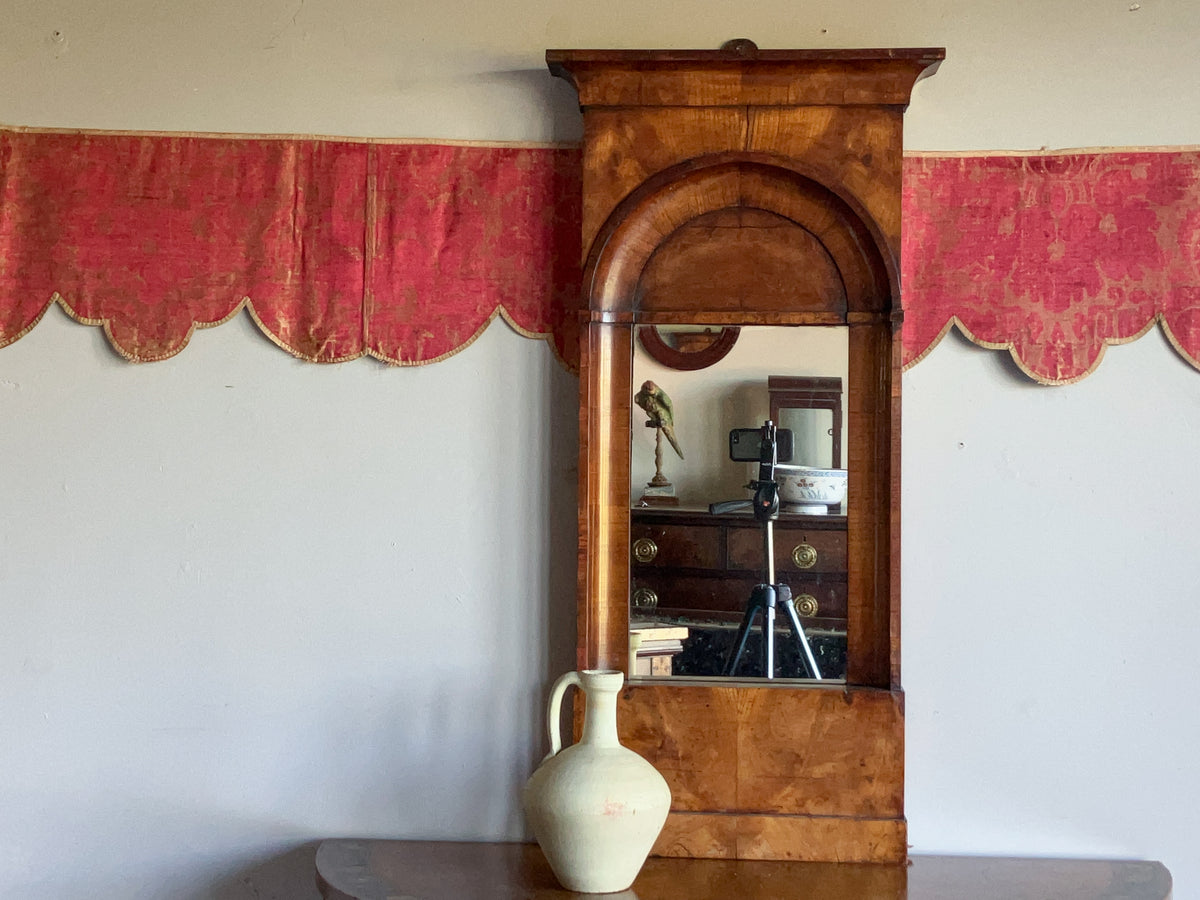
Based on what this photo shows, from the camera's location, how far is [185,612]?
80.0 inches

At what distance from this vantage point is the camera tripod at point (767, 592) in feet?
6.33

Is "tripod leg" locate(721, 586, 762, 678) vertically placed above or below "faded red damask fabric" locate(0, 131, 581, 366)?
below

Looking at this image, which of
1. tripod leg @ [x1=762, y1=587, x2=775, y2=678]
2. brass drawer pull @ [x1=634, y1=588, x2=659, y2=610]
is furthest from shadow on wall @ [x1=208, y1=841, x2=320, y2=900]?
tripod leg @ [x1=762, y1=587, x2=775, y2=678]

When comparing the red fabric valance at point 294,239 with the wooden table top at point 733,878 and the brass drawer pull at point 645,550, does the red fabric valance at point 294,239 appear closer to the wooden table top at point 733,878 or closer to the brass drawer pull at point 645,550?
the brass drawer pull at point 645,550

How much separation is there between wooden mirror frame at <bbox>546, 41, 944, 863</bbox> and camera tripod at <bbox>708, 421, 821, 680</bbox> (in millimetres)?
58

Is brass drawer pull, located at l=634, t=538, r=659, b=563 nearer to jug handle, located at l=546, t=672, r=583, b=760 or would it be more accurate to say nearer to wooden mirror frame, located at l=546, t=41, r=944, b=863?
wooden mirror frame, located at l=546, t=41, r=944, b=863

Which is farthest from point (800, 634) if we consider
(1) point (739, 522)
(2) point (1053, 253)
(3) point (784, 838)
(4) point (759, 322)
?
(2) point (1053, 253)

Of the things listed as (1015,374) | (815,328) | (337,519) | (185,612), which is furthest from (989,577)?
(185,612)

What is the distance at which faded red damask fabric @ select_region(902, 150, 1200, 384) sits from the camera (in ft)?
6.40

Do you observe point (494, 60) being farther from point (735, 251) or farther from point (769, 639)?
point (769, 639)

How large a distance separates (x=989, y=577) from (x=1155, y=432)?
389mm

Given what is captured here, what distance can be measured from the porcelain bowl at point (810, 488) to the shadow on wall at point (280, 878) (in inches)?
41.6

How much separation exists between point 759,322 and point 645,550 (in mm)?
447

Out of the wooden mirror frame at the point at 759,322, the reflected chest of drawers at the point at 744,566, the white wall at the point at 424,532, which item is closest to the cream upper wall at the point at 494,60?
the white wall at the point at 424,532
